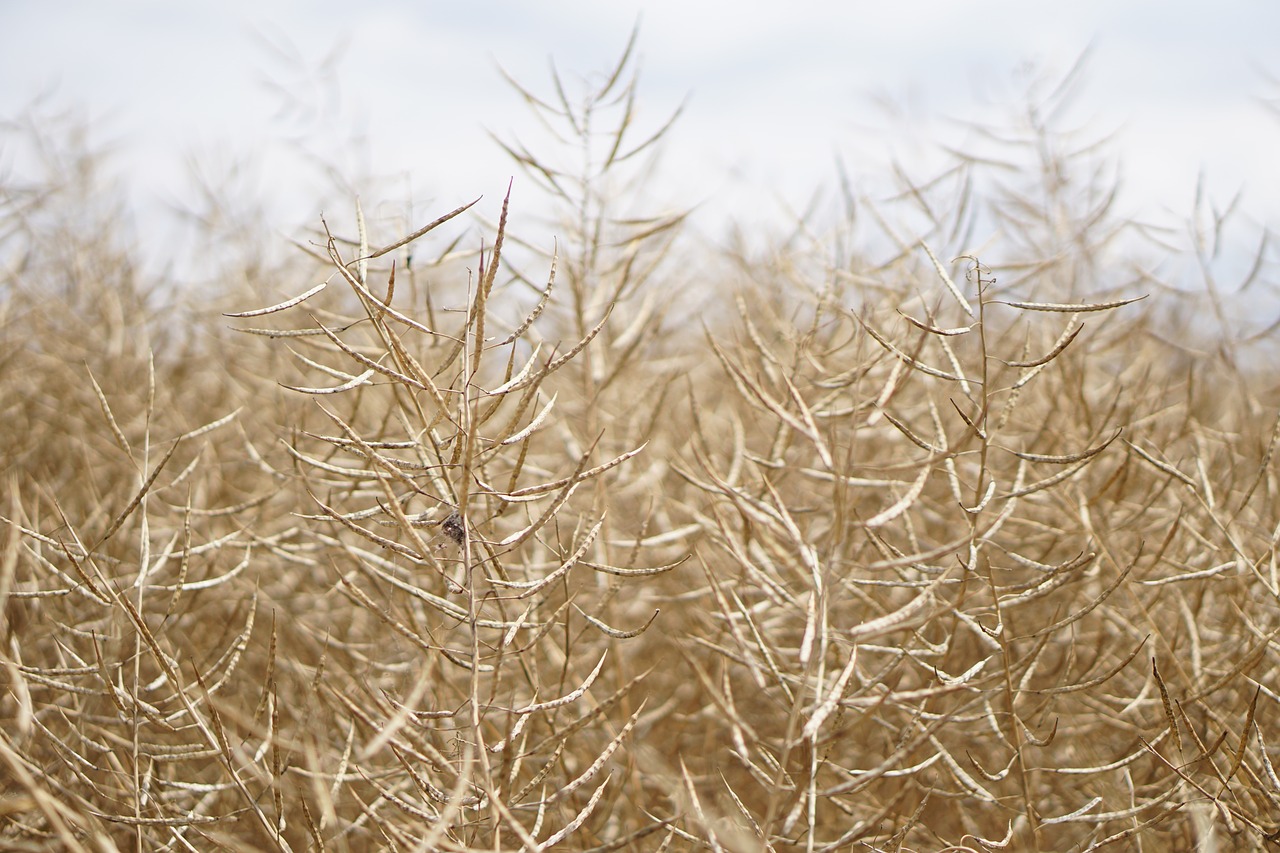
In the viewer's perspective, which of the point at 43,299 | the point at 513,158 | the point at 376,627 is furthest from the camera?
the point at 43,299

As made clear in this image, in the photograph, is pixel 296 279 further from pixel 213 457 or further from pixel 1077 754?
pixel 1077 754

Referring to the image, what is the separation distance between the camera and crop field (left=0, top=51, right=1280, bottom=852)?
761 millimetres

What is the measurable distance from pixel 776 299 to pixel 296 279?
1.51 meters

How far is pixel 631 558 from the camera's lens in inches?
43.2

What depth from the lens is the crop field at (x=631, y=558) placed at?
2.50 ft

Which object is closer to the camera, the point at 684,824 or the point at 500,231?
the point at 500,231

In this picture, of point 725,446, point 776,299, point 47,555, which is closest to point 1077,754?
point 725,446

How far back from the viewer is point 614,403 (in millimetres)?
1938

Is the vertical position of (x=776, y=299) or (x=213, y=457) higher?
(x=776, y=299)

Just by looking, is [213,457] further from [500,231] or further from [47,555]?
[500,231]

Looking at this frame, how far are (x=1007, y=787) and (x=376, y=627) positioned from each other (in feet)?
3.80

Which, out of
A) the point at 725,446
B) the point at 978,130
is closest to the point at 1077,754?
the point at 725,446

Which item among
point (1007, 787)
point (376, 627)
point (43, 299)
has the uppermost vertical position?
point (43, 299)

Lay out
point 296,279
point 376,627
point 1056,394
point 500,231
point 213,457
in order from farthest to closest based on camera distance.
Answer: point 296,279
point 213,457
point 376,627
point 1056,394
point 500,231
